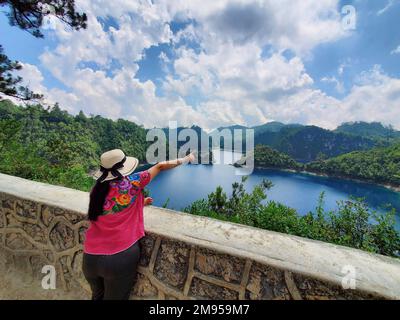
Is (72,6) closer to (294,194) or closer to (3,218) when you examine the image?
(3,218)

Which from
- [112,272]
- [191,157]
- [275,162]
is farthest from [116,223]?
[275,162]

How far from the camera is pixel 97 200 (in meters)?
1.30

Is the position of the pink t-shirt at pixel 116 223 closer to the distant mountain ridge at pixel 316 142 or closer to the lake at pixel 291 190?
the lake at pixel 291 190

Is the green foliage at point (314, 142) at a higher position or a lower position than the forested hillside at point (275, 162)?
higher

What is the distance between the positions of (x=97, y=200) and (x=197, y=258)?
0.68 m

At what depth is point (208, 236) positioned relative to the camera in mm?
1405

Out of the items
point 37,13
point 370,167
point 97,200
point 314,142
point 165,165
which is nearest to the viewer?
point 97,200

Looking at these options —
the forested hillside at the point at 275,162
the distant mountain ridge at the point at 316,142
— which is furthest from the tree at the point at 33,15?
the distant mountain ridge at the point at 316,142

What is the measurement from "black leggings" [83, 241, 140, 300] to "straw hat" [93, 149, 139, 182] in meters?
0.45

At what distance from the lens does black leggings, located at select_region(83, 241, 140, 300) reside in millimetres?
1306

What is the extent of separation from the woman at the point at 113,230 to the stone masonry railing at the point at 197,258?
0.15 meters

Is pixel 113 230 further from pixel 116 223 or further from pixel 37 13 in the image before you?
pixel 37 13

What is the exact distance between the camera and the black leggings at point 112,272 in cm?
131
